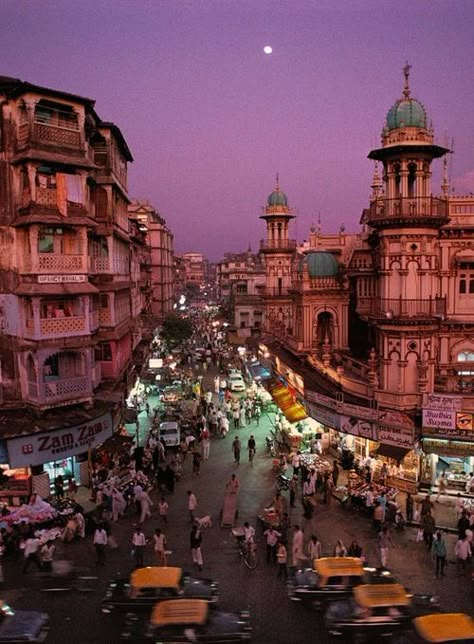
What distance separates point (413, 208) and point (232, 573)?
54.1 feet

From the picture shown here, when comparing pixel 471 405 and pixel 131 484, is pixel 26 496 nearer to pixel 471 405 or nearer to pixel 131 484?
pixel 131 484

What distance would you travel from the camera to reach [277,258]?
48.5 meters

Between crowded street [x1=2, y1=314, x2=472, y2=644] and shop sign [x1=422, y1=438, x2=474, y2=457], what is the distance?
7.14 ft

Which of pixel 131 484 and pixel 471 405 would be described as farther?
pixel 131 484

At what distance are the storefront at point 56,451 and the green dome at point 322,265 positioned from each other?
16383 mm

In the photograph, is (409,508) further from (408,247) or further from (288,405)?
(288,405)

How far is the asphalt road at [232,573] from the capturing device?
48.1 ft

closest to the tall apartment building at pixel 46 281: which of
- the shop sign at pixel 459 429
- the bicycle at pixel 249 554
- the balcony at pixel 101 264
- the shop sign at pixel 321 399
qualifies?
the balcony at pixel 101 264

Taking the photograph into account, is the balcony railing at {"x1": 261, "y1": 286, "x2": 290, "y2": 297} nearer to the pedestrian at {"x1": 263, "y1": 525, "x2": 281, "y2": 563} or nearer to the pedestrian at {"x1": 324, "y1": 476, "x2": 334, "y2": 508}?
the pedestrian at {"x1": 324, "y1": 476, "x2": 334, "y2": 508}

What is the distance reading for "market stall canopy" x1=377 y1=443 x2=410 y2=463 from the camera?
23141 mm

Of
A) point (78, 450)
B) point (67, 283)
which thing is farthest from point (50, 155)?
point (78, 450)

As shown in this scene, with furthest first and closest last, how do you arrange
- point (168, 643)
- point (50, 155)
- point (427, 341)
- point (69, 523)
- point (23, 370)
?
point (427, 341)
point (23, 370)
point (50, 155)
point (69, 523)
point (168, 643)

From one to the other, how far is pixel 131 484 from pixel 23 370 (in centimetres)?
657

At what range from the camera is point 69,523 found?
66.2 feet
